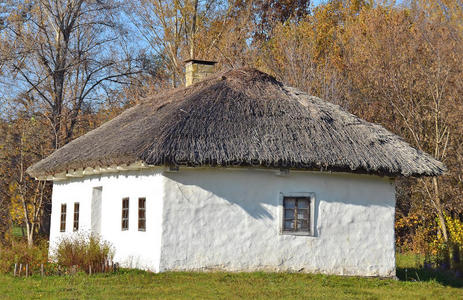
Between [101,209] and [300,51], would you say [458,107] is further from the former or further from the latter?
[101,209]

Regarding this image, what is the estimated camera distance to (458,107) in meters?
19.9

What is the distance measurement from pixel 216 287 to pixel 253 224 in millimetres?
2085

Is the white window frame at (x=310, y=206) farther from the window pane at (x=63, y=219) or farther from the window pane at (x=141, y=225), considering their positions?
the window pane at (x=63, y=219)

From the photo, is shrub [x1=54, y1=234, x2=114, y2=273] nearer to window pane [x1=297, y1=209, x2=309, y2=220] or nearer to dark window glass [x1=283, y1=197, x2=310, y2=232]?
dark window glass [x1=283, y1=197, x2=310, y2=232]

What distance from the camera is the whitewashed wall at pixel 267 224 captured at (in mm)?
13766

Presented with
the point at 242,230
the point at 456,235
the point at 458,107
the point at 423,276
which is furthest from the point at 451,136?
the point at 242,230

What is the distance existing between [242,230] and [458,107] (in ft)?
29.9

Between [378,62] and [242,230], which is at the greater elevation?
[378,62]

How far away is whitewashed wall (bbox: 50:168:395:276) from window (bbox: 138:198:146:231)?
0.15 m

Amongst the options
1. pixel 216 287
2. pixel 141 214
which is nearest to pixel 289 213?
pixel 216 287

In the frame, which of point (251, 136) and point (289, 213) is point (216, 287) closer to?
point (289, 213)

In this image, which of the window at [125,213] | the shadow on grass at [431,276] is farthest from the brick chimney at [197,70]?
the shadow on grass at [431,276]

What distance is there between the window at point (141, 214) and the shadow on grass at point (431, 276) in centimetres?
582

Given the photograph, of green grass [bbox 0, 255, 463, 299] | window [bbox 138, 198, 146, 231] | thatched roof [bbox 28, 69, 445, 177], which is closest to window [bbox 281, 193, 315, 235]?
thatched roof [bbox 28, 69, 445, 177]
